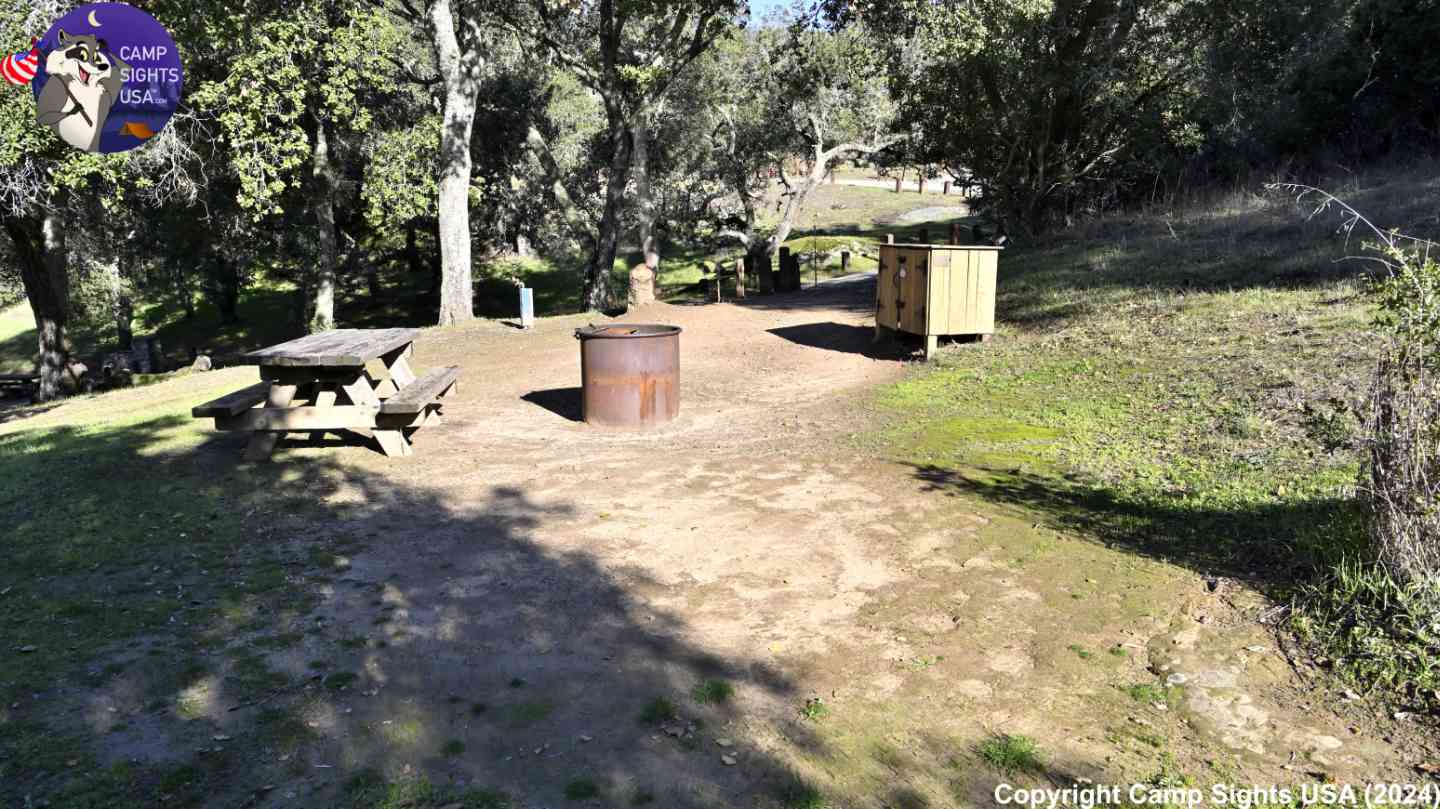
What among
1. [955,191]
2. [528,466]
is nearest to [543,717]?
[528,466]

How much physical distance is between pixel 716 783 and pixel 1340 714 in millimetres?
2465

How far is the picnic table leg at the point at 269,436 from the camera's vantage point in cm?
788

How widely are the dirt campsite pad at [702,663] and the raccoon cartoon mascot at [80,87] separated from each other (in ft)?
24.4

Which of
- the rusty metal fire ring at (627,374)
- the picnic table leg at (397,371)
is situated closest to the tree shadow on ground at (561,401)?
the rusty metal fire ring at (627,374)

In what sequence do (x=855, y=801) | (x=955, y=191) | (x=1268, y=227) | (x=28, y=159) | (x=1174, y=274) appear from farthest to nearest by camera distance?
(x=955, y=191) < (x=28, y=159) < (x=1268, y=227) < (x=1174, y=274) < (x=855, y=801)

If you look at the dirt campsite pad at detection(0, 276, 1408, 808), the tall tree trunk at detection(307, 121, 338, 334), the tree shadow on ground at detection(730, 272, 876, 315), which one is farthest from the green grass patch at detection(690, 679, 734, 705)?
the tall tree trunk at detection(307, 121, 338, 334)

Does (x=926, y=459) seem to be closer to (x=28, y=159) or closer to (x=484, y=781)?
(x=484, y=781)

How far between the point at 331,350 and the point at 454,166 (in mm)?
10726

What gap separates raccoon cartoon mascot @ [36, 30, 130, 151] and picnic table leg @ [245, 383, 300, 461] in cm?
617

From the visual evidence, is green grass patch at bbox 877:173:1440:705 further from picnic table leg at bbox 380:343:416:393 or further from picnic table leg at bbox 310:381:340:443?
picnic table leg at bbox 380:343:416:393

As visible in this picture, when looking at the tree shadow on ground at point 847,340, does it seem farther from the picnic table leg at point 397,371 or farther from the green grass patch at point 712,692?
the green grass patch at point 712,692

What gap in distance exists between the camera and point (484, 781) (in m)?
3.43

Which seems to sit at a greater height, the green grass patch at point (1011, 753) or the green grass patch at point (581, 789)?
the green grass patch at point (1011, 753)

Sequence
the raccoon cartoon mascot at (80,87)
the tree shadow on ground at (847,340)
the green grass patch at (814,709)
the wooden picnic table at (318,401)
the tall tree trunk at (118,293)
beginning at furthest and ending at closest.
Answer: the tall tree trunk at (118,293), the tree shadow on ground at (847,340), the raccoon cartoon mascot at (80,87), the wooden picnic table at (318,401), the green grass patch at (814,709)
